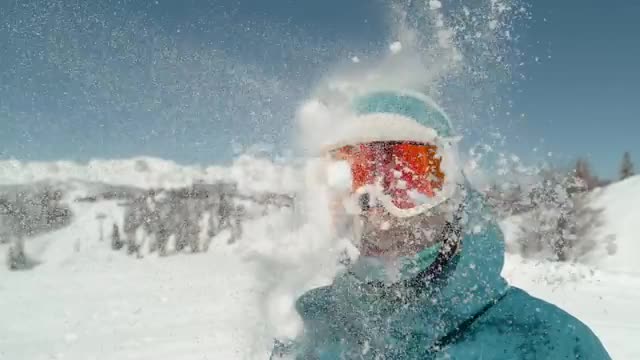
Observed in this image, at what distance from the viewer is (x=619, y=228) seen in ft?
120

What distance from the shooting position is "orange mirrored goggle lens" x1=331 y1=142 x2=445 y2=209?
1901 mm

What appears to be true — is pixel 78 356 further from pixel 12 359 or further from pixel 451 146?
pixel 451 146

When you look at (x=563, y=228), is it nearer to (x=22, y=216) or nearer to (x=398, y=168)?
(x=22, y=216)

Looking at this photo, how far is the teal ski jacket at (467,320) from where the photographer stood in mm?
1521

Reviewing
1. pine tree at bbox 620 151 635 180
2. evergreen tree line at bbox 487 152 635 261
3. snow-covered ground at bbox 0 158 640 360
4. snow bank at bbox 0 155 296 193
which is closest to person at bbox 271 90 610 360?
snow-covered ground at bbox 0 158 640 360

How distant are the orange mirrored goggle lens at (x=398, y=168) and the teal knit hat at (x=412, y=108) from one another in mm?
85

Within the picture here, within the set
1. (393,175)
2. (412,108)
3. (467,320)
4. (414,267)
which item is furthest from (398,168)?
(467,320)

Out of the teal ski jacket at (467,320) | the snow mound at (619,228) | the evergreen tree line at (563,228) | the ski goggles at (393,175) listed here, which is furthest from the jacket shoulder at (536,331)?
the snow mound at (619,228)

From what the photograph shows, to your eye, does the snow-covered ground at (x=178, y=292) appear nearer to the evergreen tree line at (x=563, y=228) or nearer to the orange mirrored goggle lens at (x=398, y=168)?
the orange mirrored goggle lens at (x=398, y=168)

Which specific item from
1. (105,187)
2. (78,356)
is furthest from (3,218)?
(78,356)

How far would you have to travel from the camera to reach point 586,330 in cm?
154

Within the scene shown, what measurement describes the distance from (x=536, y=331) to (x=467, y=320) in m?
0.18

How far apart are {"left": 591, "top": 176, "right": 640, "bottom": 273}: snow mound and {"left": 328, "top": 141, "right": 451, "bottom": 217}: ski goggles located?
94.9ft

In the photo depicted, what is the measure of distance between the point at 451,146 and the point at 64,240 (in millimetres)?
16801
